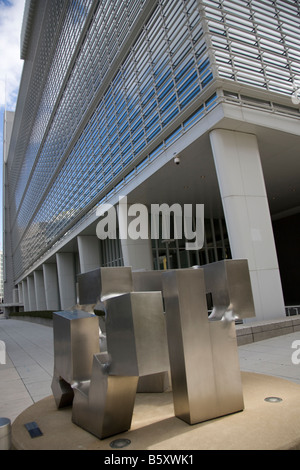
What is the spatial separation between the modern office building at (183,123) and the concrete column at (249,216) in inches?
1.7

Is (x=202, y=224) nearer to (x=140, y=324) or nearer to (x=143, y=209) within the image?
(x=143, y=209)

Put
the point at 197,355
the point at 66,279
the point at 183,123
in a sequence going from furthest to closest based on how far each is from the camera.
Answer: the point at 66,279 < the point at 183,123 < the point at 197,355

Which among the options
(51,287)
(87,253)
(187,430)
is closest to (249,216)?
(187,430)

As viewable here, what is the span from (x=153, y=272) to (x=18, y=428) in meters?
2.51

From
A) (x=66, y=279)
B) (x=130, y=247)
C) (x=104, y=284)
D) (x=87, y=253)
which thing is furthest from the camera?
(x=66, y=279)

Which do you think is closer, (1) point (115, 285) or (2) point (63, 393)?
(1) point (115, 285)

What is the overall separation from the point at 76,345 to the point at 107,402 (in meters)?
0.84

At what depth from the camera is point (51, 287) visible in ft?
137

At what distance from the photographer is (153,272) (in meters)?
4.79

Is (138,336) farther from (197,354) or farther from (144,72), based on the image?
(144,72)

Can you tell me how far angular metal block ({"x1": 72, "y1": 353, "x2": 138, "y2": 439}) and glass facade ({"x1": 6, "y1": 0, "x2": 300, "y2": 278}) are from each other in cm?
1031

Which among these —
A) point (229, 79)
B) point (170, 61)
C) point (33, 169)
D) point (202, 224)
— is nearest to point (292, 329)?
point (229, 79)

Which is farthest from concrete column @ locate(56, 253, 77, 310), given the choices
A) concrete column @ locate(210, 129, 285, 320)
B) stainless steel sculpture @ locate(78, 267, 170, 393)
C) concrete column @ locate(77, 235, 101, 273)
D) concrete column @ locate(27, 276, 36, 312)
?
stainless steel sculpture @ locate(78, 267, 170, 393)

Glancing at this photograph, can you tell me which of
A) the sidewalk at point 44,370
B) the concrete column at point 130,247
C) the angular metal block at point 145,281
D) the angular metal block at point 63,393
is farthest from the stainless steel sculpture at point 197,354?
the concrete column at point 130,247
